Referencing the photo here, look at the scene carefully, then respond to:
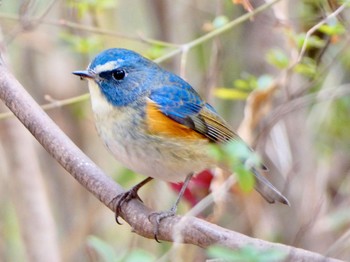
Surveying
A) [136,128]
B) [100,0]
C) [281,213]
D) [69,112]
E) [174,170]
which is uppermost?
[100,0]

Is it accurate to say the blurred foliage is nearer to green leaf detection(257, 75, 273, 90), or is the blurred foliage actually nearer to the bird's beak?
the bird's beak

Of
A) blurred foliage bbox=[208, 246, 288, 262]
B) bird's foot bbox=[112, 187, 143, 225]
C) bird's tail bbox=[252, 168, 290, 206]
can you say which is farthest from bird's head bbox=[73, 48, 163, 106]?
blurred foliage bbox=[208, 246, 288, 262]

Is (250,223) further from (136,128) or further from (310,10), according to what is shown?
(136,128)

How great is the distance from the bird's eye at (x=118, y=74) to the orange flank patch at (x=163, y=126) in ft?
0.56

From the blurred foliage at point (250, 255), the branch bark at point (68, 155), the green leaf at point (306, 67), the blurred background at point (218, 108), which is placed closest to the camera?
the blurred foliage at point (250, 255)

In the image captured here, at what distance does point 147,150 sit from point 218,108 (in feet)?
6.39

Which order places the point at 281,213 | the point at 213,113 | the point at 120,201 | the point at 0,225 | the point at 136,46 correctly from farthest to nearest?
the point at 136,46
the point at 0,225
the point at 281,213
the point at 213,113
the point at 120,201

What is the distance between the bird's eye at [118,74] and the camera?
3.38m

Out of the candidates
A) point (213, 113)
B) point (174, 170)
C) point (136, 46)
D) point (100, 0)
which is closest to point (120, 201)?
point (174, 170)

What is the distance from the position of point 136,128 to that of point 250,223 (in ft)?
4.95

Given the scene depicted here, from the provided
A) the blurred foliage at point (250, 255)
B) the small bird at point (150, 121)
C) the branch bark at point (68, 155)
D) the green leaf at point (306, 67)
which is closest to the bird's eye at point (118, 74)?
the small bird at point (150, 121)

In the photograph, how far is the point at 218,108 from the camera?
507 centimetres

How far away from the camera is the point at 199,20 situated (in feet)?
16.7

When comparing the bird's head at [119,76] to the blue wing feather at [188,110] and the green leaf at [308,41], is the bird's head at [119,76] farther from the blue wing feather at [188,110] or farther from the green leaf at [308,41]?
the green leaf at [308,41]
